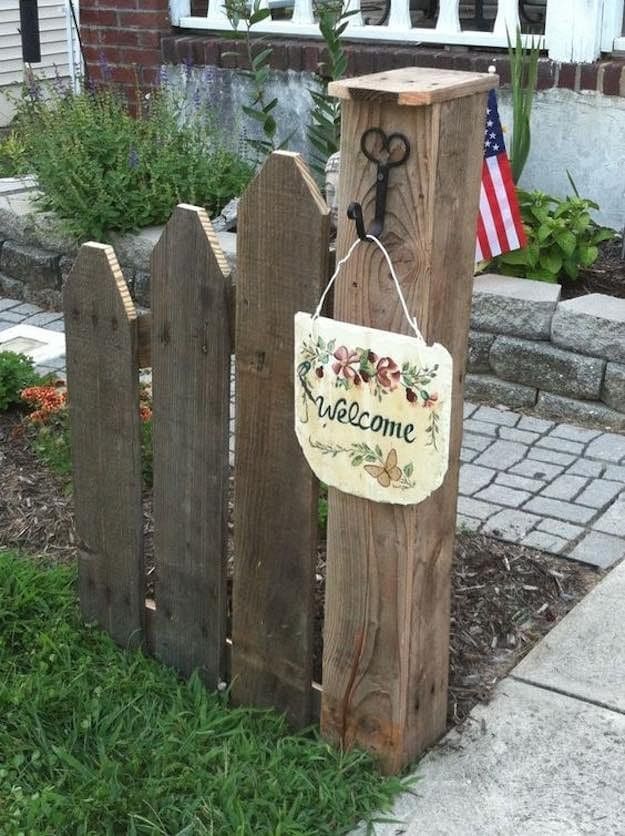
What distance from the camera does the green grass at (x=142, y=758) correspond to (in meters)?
2.47

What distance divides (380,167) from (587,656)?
4.88 ft

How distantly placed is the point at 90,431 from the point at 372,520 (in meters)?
0.86

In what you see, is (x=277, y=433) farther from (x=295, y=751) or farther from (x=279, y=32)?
(x=279, y=32)

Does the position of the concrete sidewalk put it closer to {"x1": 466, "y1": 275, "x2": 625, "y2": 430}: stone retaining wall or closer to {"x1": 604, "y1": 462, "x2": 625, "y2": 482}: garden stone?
{"x1": 604, "y1": 462, "x2": 625, "y2": 482}: garden stone

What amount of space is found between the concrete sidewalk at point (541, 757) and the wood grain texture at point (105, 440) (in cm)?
88

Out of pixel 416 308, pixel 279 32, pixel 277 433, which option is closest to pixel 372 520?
pixel 277 433

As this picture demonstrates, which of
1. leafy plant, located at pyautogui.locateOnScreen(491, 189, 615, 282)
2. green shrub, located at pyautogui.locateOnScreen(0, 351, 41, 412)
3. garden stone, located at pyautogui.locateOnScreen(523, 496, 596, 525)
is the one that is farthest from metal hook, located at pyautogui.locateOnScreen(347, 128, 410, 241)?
leafy plant, located at pyautogui.locateOnScreen(491, 189, 615, 282)

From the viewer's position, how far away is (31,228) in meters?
6.54

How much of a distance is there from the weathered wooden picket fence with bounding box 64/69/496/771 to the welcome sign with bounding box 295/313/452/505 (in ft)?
0.22

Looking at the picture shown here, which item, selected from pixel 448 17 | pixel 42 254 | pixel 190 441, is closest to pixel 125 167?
pixel 42 254

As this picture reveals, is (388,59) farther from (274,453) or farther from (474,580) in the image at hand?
(274,453)

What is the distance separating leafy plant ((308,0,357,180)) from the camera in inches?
227

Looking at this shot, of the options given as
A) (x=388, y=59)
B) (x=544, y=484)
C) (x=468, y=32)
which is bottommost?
(x=544, y=484)

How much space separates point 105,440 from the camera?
297cm
